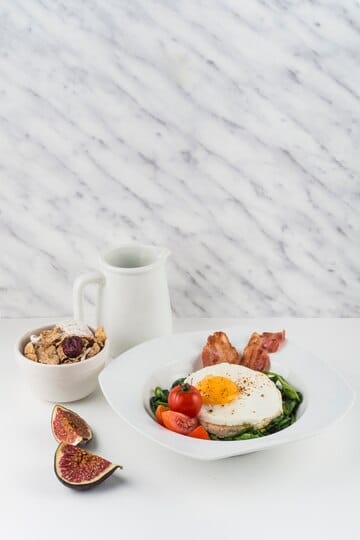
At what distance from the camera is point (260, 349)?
167cm

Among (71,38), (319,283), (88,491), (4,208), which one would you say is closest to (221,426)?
(88,491)

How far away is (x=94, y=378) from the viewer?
1.60 m

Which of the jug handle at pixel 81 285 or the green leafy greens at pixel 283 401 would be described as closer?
the green leafy greens at pixel 283 401

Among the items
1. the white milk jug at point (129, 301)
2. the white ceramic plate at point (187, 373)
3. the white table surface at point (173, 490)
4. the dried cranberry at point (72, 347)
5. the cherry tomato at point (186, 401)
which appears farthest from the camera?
the white milk jug at point (129, 301)

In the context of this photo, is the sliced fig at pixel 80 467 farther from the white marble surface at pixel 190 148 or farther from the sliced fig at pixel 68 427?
the white marble surface at pixel 190 148

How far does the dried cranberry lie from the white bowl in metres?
0.03

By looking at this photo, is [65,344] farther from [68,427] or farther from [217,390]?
[217,390]

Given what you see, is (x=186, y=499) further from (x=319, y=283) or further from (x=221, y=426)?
(x=319, y=283)

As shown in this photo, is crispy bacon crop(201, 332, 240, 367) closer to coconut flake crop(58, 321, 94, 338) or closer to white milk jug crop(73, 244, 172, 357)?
white milk jug crop(73, 244, 172, 357)

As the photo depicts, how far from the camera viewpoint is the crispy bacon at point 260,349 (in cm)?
166

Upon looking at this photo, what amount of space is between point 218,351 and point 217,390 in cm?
17

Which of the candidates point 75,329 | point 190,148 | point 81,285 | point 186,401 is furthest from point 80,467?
point 190,148

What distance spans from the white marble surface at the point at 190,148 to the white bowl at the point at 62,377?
0.39 meters

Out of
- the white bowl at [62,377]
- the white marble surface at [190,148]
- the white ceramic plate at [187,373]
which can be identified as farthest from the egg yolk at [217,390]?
the white marble surface at [190,148]
